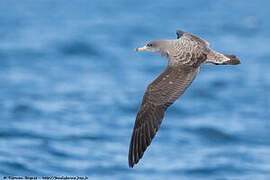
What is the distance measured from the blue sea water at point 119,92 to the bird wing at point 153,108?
17.2ft

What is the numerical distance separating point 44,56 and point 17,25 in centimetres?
218

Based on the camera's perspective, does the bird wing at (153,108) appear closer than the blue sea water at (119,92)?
Yes

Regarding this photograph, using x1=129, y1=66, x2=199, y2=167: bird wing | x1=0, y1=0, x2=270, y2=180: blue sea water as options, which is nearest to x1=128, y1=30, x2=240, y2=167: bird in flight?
x1=129, y1=66, x2=199, y2=167: bird wing

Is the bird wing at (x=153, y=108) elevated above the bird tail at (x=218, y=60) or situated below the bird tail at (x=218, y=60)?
below

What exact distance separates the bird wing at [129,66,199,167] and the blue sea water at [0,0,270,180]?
5256 mm

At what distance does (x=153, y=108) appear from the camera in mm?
9641

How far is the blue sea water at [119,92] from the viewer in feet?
52.5

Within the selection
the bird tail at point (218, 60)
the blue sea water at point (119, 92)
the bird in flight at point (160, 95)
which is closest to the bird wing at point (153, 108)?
the bird in flight at point (160, 95)

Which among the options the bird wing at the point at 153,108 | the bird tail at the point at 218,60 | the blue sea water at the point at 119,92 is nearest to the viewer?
the bird wing at the point at 153,108

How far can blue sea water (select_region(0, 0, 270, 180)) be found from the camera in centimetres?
1602

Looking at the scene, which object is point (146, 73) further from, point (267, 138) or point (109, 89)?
point (267, 138)

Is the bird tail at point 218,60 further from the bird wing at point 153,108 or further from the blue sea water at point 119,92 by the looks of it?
the blue sea water at point 119,92

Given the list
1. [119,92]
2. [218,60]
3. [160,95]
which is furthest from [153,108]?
[119,92]

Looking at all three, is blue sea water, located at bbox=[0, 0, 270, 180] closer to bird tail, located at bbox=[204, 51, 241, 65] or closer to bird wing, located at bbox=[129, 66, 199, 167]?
bird wing, located at bbox=[129, 66, 199, 167]
